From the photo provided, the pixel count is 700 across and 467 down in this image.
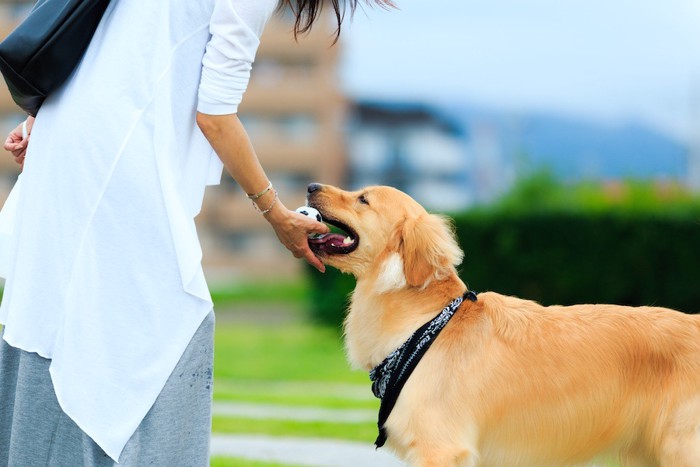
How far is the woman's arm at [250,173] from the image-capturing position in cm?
274

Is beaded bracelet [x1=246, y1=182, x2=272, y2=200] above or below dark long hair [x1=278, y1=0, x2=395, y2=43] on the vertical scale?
below

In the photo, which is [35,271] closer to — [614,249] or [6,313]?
[6,313]

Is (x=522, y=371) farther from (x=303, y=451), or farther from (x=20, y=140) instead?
(x=303, y=451)

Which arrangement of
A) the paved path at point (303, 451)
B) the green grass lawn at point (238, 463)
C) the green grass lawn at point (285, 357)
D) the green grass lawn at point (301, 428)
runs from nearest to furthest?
the green grass lawn at point (238, 463), the paved path at point (303, 451), the green grass lawn at point (301, 428), the green grass lawn at point (285, 357)

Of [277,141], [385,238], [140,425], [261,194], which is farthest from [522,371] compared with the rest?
[277,141]

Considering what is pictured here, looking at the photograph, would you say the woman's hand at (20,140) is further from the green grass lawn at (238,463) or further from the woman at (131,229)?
the green grass lawn at (238,463)

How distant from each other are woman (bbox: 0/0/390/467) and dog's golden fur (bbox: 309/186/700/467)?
1.23m

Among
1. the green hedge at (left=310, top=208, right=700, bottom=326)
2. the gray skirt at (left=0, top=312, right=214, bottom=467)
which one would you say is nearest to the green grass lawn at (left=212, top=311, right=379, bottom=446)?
the green hedge at (left=310, top=208, right=700, bottom=326)

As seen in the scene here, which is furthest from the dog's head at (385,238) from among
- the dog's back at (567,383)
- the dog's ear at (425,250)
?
the dog's back at (567,383)

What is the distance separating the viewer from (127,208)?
2.66 meters

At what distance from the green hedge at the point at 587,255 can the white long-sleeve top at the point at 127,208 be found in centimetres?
1102

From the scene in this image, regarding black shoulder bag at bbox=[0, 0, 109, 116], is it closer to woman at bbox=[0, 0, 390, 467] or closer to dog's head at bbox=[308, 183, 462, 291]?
woman at bbox=[0, 0, 390, 467]

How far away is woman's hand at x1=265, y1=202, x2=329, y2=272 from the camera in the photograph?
10.5 ft

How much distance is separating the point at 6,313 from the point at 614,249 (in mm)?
11601
